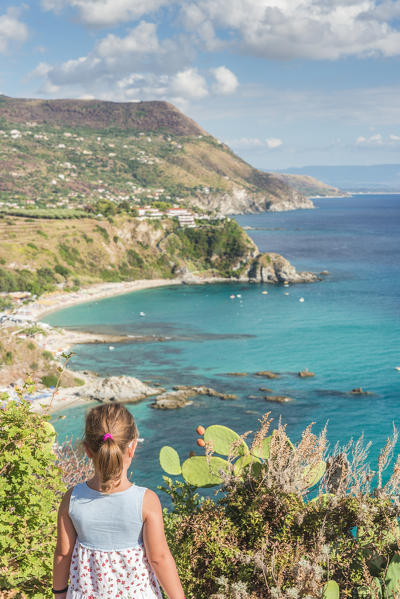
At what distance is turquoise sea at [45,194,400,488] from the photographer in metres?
36.4

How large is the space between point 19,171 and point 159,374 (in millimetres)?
146539

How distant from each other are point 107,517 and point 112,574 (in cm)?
44

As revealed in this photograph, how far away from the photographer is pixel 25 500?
5184mm

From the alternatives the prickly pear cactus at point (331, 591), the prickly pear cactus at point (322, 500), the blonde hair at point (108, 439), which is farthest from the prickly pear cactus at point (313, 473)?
the blonde hair at point (108, 439)

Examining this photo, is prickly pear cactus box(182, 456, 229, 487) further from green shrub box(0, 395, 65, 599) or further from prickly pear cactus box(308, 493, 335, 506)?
green shrub box(0, 395, 65, 599)

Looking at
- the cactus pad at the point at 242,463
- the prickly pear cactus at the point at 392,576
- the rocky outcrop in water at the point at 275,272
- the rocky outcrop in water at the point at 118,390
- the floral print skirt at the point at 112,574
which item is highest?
the floral print skirt at the point at 112,574

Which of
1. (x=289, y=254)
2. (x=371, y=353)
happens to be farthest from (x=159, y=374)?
(x=289, y=254)

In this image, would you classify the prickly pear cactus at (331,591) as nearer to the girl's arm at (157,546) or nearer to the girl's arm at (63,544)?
the girl's arm at (157,546)

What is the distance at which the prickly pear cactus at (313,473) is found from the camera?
257 inches

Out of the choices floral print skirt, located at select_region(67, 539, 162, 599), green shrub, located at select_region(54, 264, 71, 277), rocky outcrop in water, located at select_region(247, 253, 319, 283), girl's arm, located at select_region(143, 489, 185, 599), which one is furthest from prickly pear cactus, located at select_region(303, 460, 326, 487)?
rocky outcrop in water, located at select_region(247, 253, 319, 283)

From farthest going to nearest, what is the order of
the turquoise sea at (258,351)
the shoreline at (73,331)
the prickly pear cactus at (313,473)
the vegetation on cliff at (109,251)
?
the vegetation on cliff at (109,251), the shoreline at (73,331), the turquoise sea at (258,351), the prickly pear cactus at (313,473)

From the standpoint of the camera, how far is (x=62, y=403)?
129 ft

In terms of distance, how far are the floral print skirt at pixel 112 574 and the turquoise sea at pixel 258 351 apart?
2662 cm

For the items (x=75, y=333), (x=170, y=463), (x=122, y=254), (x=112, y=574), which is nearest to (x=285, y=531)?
(x=170, y=463)
